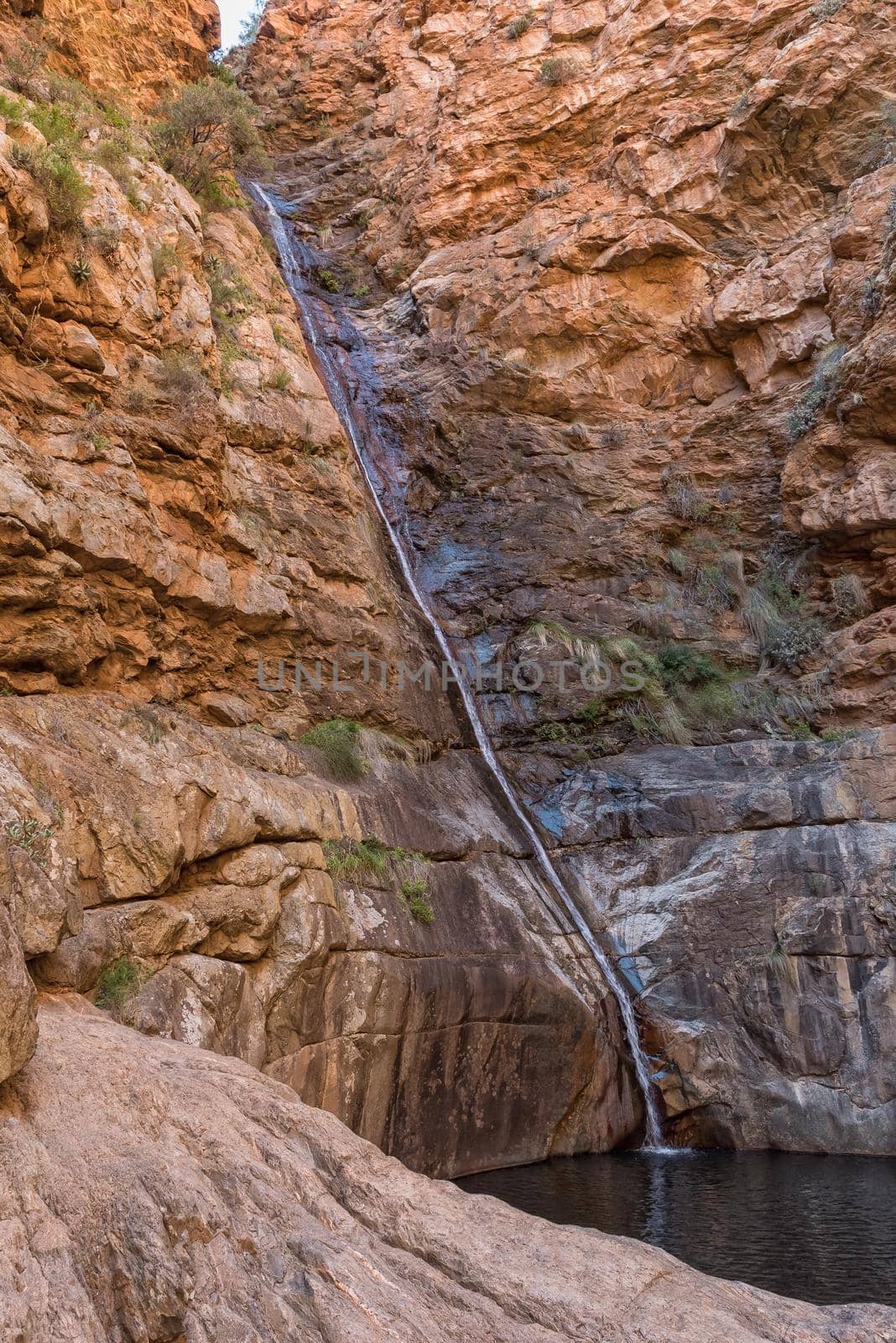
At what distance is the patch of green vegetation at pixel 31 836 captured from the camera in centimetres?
702

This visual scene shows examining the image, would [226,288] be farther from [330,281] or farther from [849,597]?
[849,597]

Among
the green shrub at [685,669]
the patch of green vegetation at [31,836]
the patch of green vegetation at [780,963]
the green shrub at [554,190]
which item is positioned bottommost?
the patch of green vegetation at [31,836]

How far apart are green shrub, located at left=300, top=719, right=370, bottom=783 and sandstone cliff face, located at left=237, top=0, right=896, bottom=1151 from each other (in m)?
3.92

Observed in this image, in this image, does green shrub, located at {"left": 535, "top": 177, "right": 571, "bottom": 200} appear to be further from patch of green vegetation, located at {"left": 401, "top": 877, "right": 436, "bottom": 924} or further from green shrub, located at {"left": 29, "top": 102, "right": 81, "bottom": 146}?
patch of green vegetation, located at {"left": 401, "top": 877, "right": 436, "bottom": 924}

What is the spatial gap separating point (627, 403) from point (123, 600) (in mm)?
14304

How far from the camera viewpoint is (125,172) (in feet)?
47.8

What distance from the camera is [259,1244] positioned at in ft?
15.0

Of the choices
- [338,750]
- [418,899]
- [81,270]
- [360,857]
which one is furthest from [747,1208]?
[81,270]

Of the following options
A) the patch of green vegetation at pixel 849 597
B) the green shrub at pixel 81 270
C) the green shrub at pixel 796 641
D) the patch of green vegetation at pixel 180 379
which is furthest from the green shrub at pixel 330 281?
the patch of green vegetation at pixel 849 597

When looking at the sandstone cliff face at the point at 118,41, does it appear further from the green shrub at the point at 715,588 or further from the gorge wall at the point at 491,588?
the green shrub at the point at 715,588

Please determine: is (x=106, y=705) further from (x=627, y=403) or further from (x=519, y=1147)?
(x=627, y=403)

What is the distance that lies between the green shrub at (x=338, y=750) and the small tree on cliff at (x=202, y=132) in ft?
43.3

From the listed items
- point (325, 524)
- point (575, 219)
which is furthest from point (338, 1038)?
point (575, 219)

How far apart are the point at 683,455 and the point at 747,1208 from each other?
15.1 meters
